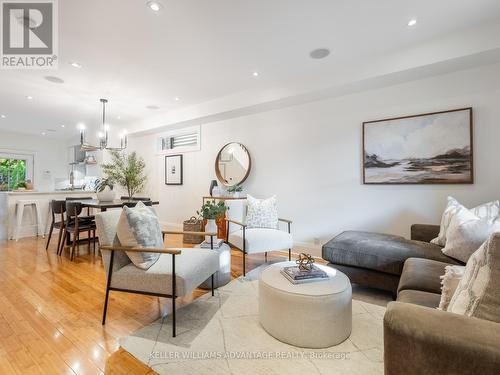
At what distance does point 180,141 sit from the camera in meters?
5.71

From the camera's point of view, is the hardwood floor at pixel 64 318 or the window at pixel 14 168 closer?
the hardwood floor at pixel 64 318

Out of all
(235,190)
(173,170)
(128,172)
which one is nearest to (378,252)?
(235,190)

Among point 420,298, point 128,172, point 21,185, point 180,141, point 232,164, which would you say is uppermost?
point 180,141

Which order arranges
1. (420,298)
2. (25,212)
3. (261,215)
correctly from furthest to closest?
1. (25,212)
2. (261,215)
3. (420,298)

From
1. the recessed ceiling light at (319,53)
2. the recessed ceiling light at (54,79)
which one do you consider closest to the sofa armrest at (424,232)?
the recessed ceiling light at (319,53)

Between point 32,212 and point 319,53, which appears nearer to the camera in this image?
point 319,53

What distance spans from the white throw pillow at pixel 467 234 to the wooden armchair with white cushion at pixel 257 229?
165cm

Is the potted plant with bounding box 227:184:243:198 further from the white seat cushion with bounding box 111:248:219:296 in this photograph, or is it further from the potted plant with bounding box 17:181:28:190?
the potted plant with bounding box 17:181:28:190

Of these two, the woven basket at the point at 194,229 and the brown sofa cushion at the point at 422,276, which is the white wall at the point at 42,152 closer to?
the woven basket at the point at 194,229

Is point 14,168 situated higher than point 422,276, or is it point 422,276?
point 14,168

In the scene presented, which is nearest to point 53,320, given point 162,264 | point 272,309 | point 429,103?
point 162,264

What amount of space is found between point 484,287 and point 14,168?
10.9 meters

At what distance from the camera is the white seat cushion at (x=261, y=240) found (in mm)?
2943

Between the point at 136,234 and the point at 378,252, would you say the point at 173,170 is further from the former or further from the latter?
the point at 378,252
